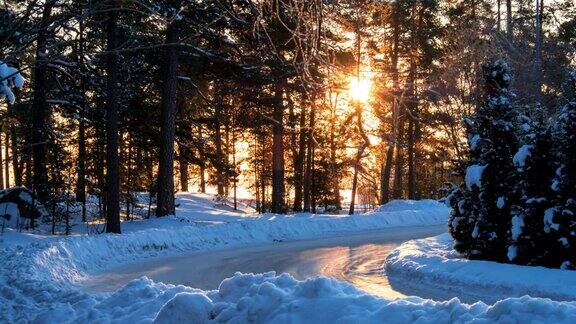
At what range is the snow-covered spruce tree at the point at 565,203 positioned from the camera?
13.3m

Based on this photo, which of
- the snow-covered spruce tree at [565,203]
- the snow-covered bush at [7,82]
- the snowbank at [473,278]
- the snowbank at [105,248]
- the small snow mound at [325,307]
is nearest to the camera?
the small snow mound at [325,307]

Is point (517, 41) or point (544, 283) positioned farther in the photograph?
point (517, 41)

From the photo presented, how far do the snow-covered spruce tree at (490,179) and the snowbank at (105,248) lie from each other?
8.28 metres

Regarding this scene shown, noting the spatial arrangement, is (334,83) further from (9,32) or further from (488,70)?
(488,70)

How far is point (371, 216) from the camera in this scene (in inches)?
1125

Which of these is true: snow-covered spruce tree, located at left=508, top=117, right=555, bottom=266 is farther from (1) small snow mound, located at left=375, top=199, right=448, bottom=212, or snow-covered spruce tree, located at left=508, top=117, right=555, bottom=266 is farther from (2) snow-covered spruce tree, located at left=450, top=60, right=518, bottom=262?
(1) small snow mound, located at left=375, top=199, right=448, bottom=212

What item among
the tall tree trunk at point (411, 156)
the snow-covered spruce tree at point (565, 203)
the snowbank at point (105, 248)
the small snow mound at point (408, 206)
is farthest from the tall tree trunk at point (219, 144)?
the snow-covered spruce tree at point (565, 203)

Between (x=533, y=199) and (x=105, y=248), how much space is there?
11.0m

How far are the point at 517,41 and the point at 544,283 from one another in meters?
21.0

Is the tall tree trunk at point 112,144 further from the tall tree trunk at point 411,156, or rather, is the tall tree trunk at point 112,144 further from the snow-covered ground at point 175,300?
the tall tree trunk at point 411,156

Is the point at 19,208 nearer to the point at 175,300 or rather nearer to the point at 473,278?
the point at 473,278

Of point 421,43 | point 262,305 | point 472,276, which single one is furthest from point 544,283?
point 421,43

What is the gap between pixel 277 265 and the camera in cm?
1593

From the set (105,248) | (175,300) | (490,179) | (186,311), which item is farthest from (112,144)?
(186,311)
